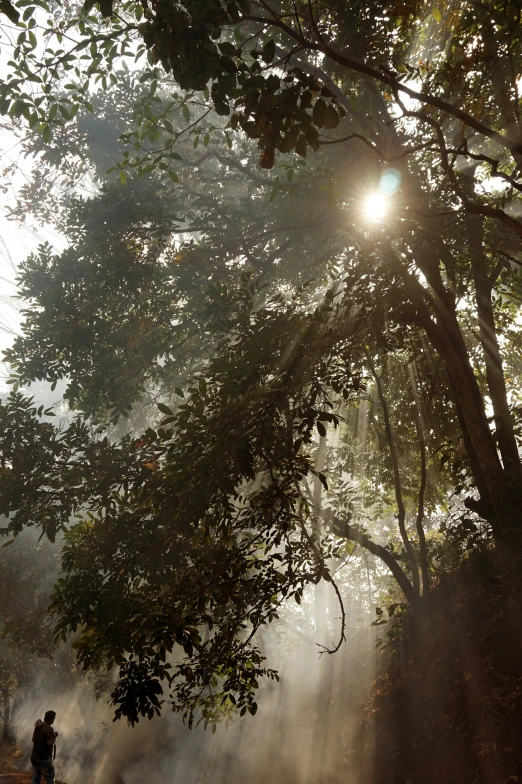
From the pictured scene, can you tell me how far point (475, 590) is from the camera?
9.59m

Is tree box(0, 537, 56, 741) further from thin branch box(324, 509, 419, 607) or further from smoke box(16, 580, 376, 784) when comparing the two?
thin branch box(324, 509, 419, 607)

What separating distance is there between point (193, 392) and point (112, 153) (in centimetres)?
2165

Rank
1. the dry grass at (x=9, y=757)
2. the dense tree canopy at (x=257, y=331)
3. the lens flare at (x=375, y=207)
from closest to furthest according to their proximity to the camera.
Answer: the dense tree canopy at (x=257, y=331)
the lens flare at (x=375, y=207)
the dry grass at (x=9, y=757)

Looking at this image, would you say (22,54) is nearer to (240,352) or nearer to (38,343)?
(240,352)

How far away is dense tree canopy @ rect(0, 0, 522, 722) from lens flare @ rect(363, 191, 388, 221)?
140mm

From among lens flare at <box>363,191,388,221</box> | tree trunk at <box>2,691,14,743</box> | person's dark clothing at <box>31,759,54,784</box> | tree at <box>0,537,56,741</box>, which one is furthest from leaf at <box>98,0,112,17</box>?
tree trunk at <box>2,691,14,743</box>

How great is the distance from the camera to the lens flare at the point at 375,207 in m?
6.85

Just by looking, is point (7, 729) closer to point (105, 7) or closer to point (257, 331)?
point (257, 331)

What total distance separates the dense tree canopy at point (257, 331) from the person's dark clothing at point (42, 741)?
1.46 m

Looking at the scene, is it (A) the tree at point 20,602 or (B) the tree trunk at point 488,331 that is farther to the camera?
(A) the tree at point 20,602

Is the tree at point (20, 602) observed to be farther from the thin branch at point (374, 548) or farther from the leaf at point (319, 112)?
the leaf at point (319, 112)

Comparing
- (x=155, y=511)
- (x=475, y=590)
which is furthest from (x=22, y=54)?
(x=475, y=590)

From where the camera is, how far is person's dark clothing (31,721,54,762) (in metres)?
8.34

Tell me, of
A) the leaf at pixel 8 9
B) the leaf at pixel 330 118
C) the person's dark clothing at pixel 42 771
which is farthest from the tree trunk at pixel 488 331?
the person's dark clothing at pixel 42 771
